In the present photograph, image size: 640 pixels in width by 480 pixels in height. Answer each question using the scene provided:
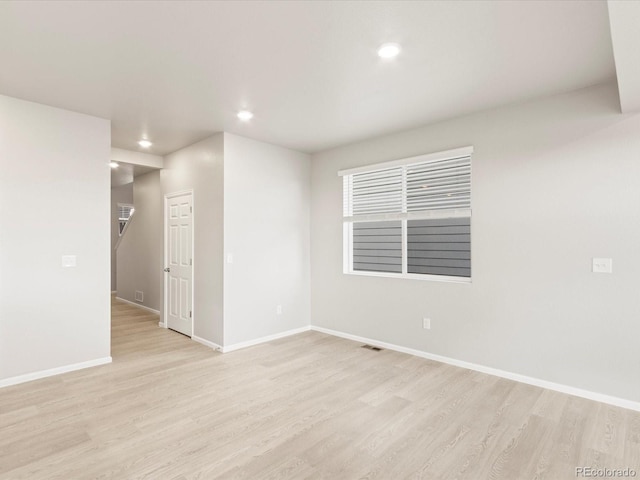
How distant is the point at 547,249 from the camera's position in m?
3.23

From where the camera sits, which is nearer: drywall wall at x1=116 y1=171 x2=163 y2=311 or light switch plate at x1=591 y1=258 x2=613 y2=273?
light switch plate at x1=591 y1=258 x2=613 y2=273

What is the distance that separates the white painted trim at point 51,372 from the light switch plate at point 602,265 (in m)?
4.92

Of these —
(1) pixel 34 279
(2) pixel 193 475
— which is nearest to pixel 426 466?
(2) pixel 193 475

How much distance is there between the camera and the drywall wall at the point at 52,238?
3.29 m

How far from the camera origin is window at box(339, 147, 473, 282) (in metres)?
3.88

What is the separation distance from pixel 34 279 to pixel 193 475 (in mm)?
2673

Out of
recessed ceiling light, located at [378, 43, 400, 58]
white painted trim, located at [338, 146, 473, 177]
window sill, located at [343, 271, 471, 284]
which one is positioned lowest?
window sill, located at [343, 271, 471, 284]

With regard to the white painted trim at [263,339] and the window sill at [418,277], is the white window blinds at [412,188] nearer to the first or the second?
the window sill at [418,277]

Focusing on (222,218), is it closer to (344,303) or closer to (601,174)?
(344,303)

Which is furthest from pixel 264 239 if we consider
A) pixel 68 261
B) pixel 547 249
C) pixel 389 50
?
pixel 547 249

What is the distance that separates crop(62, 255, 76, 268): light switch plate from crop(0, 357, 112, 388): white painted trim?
1.04m

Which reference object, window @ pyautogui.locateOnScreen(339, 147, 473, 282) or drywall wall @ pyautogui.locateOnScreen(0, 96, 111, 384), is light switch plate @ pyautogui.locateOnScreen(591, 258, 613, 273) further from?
drywall wall @ pyautogui.locateOnScreen(0, 96, 111, 384)

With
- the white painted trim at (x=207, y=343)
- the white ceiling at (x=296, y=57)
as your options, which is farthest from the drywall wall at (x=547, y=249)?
the white painted trim at (x=207, y=343)

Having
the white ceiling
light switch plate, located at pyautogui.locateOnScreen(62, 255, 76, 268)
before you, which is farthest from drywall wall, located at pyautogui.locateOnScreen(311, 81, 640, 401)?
light switch plate, located at pyautogui.locateOnScreen(62, 255, 76, 268)
